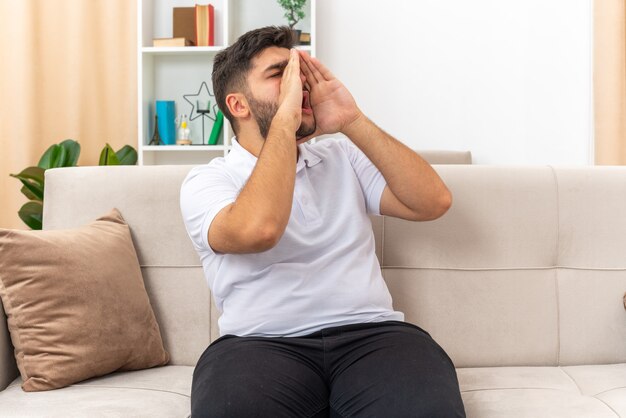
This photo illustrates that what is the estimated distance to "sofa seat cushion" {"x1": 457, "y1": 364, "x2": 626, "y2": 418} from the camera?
148 centimetres

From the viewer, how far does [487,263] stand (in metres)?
1.89

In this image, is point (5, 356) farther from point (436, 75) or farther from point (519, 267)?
point (436, 75)

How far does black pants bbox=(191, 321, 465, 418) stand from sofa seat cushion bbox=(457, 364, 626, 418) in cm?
14

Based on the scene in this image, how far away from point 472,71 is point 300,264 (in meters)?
2.65

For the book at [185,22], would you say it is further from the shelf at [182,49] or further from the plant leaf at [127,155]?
the plant leaf at [127,155]

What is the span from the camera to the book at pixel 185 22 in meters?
3.93

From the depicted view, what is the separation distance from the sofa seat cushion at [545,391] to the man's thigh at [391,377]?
0.43 feet

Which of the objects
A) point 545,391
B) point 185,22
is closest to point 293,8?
point 185,22

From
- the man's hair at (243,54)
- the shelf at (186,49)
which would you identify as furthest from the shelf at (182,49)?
the man's hair at (243,54)

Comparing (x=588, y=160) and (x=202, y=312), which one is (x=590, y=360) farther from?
(x=588, y=160)

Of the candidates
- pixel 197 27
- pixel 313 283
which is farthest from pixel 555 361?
pixel 197 27

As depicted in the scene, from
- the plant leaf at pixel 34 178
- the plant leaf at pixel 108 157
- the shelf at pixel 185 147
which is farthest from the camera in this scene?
the shelf at pixel 185 147

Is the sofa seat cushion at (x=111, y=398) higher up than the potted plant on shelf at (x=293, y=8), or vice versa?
the potted plant on shelf at (x=293, y=8)

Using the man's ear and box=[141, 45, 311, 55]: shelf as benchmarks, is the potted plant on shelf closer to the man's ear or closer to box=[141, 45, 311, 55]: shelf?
box=[141, 45, 311, 55]: shelf
